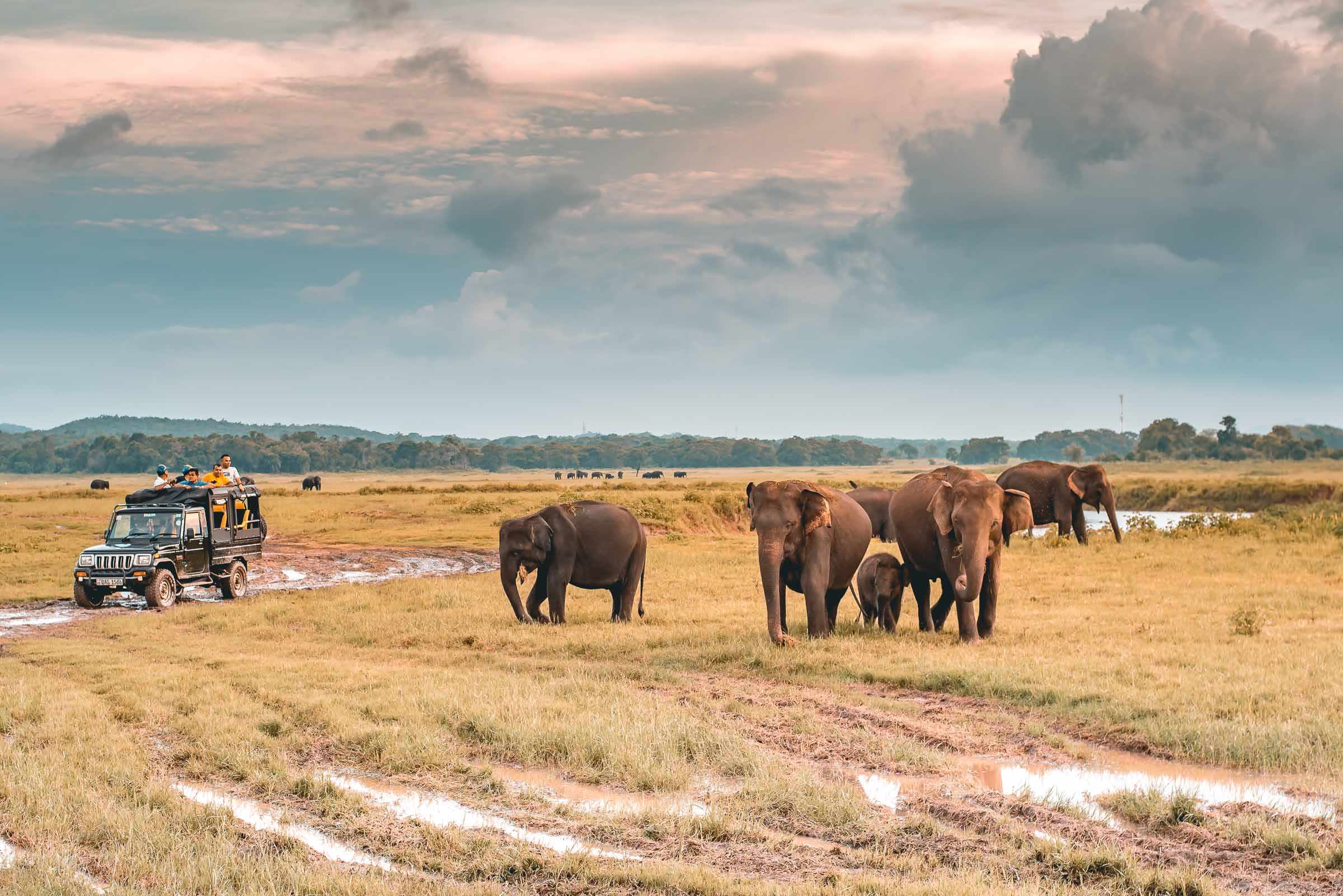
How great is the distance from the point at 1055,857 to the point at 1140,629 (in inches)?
490

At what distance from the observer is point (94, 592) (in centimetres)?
2797

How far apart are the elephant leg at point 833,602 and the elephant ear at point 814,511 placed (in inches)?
77.8

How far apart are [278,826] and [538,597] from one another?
1373cm

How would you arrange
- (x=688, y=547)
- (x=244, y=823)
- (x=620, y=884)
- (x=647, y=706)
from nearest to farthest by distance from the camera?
(x=620, y=884) → (x=244, y=823) → (x=647, y=706) → (x=688, y=547)

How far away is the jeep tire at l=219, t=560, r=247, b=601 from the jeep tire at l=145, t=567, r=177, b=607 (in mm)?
2069

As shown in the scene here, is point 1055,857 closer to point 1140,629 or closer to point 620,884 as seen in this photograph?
point 620,884

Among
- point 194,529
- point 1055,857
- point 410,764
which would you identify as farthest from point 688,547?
point 1055,857

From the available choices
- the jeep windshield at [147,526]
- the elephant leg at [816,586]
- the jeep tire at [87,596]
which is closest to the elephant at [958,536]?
the elephant leg at [816,586]

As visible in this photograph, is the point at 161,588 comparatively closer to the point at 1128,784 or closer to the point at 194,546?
the point at 194,546

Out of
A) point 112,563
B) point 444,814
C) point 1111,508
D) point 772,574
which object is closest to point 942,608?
point 772,574

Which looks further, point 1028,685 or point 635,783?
point 1028,685

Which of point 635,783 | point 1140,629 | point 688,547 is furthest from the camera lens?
point 688,547

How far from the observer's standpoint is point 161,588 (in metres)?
28.0

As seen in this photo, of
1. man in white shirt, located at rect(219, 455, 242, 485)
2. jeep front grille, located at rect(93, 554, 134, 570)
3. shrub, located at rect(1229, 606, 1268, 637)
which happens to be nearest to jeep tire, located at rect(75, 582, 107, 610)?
jeep front grille, located at rect(93, 554, 134, 570)
